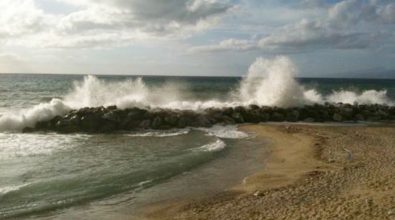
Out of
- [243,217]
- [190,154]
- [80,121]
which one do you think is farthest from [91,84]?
[243,217]

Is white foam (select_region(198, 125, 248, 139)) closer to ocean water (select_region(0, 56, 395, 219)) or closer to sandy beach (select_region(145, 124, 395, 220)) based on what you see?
ocean water (select_region(0, 56, 395, 219))

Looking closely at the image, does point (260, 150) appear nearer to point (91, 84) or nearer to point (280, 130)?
point (280, 130)

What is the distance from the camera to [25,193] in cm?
1084

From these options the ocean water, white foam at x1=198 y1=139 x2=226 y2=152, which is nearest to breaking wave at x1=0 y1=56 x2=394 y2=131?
the ocean water

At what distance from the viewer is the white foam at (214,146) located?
16.5 metres

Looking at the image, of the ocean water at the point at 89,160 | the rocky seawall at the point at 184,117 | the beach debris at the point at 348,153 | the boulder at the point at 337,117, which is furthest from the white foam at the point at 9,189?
the boulder at the point at 337,117

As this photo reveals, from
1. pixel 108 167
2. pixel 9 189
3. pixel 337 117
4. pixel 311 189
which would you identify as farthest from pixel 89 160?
pixel 337 117

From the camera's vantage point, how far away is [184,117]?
2445 cm

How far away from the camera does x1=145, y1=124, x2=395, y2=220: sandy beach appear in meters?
9.23

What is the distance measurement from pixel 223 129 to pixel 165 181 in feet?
35.5

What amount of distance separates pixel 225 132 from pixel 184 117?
3654 millimetres

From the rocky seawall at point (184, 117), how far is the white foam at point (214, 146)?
241 inches

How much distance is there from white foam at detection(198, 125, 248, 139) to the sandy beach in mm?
2805

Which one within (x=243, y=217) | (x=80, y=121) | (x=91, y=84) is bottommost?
(x=243, y=217)
